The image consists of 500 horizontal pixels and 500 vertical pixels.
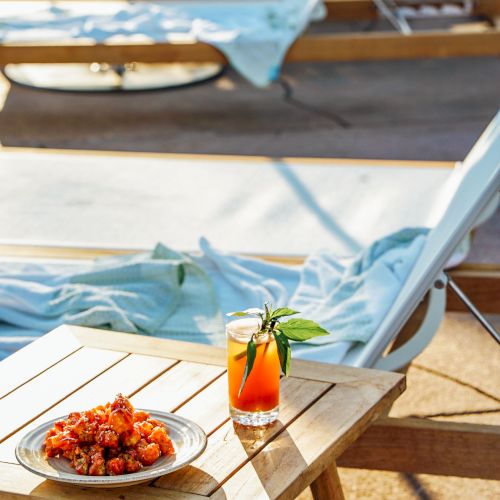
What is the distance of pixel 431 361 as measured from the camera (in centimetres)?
262

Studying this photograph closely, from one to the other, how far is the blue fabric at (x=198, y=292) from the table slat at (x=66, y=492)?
761 mm

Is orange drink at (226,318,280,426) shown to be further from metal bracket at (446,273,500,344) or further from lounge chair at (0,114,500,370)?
lounge chair at (0,114,500,370)

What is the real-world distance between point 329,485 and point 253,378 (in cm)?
31

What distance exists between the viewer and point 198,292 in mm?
2268

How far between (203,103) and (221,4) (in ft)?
1.57

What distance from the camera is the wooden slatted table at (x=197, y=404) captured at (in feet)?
4.03

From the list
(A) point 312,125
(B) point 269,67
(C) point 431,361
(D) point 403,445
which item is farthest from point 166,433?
(A) point 312,125

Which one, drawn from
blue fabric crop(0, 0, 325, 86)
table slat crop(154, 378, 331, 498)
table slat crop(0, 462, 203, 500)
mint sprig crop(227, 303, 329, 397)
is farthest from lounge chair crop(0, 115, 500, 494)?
blue fabric crop(0, 0, 325, 86)

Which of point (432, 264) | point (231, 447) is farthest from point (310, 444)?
point (432, 264)

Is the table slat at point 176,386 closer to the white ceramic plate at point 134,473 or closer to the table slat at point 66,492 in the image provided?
the white ceramic plate at point 134,473

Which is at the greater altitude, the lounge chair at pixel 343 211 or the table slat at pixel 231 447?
the table slat at pixel 231 447

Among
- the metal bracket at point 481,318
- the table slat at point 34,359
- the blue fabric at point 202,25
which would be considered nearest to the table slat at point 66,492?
the table slat at point 34,359

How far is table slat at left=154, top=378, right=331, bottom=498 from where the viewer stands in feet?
4.04

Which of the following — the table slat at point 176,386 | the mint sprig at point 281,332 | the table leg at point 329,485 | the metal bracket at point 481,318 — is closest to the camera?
the mint sprig at point 281,332
